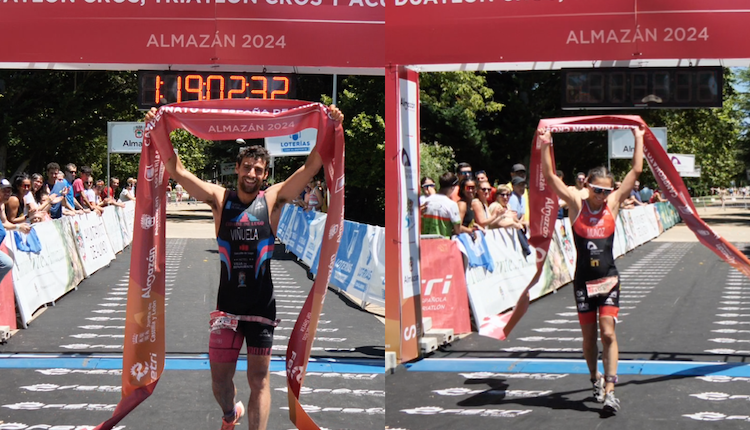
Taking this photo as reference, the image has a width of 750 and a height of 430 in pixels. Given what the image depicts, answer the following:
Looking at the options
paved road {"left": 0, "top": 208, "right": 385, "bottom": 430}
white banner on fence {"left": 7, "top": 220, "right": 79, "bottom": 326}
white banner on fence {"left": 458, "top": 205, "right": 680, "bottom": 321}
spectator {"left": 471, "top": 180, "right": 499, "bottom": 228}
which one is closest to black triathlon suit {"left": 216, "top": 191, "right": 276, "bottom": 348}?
paved road {"left": 0, "top": 208, "right": 385, "bottom": 430}

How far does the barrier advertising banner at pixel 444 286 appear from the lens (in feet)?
38.2

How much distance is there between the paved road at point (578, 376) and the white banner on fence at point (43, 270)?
19.2 ft

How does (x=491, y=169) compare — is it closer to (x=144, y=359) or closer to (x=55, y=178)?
(x=55, y=178)

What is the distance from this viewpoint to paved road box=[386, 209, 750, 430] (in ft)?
26.0

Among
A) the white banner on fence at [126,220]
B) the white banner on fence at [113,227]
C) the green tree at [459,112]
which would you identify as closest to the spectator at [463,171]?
the white banner on fence at [113,227]

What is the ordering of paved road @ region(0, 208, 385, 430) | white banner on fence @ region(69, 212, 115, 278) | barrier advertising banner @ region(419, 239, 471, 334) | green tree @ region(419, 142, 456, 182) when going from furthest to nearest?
green tree @ region(419, 142, 456, 182)
white banner on fence @ region(69, 212, 115, 278)
barrier advertising banner @ region(419, 239, 471, 334)
paved road @ region(0, 208, 385, 430)

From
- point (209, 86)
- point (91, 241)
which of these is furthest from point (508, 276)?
point (91, 241)

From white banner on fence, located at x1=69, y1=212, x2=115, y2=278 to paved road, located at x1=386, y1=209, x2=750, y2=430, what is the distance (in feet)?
29.1

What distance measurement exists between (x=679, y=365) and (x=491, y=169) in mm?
27560

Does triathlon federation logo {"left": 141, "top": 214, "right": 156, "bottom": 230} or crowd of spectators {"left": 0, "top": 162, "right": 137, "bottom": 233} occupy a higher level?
crowd of spectators {"left": 0, "top": 162, "right": 137, "bottom": 233}

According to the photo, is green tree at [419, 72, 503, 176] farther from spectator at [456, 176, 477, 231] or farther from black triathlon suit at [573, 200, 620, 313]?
black triathlon suit at [573, 200, 620, 313]

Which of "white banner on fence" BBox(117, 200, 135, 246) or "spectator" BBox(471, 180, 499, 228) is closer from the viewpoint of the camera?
"spectator" BBox(471, 180, 499, 228)

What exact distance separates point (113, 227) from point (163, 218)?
621 inches

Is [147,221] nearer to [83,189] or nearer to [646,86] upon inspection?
[646,86]
